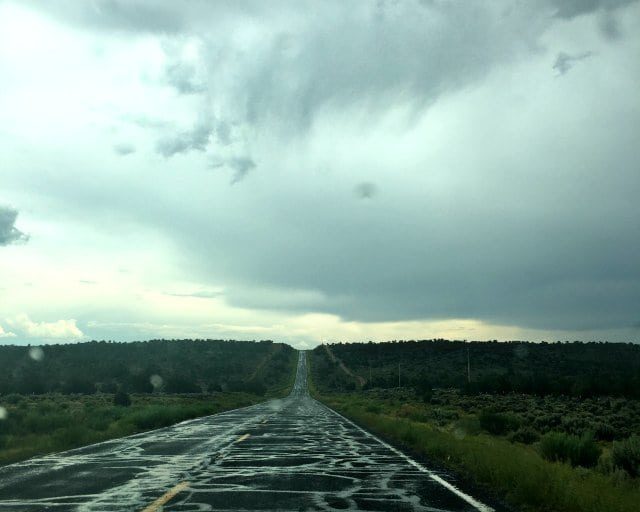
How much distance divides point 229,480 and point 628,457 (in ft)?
28.4

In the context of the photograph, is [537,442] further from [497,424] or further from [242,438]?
[242,438]

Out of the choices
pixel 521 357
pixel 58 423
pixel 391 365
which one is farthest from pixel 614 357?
pixel 58 423

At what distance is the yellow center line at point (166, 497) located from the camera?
7.79 metres

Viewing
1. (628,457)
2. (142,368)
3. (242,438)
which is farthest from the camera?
(142,368)

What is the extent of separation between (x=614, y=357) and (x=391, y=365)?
47.3 meters

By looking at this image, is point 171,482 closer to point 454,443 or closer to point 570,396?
point 454,443

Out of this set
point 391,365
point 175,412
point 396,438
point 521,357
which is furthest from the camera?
point 391,365

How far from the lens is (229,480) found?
10.4 m

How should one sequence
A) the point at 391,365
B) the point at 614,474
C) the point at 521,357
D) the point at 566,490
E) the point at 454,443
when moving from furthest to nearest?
1. the point at 391,365
2. the point at 521,357
3. the point at 454,443
4. the point at 614,474
5. the point at 566,490

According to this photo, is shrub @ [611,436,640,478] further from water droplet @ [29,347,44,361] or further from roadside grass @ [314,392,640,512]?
water droplet @ [29,347,44,361]

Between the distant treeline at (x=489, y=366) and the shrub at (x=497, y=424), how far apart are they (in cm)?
4056

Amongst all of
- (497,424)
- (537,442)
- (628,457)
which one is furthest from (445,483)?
(497,424)

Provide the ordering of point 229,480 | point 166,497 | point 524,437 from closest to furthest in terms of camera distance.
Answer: point 166,497
point 229,480
point 524,437

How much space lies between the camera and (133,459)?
1366 centimetres
